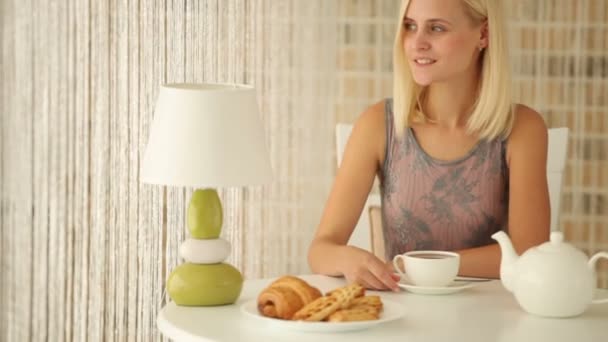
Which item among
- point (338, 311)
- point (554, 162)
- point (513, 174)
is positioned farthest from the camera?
point (554, 162)

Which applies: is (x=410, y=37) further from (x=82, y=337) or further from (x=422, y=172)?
(x=82, y=337)

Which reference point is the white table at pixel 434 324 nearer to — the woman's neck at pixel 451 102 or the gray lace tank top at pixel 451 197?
the gray lace tank top at pixel 451 197

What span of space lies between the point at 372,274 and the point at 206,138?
0.39m

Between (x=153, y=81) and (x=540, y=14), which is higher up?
(x=540, y=14)

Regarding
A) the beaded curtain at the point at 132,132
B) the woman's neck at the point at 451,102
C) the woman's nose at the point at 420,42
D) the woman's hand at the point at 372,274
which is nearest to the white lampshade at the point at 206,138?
the woman's hand at the point at 372,274

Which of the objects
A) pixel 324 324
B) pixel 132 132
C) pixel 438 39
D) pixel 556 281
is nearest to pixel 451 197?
pixel 438 39

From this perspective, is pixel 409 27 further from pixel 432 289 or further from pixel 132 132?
pixel 132 132

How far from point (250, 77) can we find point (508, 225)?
6.14 ft

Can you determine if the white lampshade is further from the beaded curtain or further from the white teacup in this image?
the beaded curtain

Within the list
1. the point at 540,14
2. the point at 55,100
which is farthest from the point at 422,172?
the point at 55,100

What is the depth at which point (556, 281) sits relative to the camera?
181 centimetres

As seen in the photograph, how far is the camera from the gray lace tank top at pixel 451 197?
2.47 m

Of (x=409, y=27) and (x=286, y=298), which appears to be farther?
(x=409, y=27)

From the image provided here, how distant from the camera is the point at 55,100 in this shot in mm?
4121
